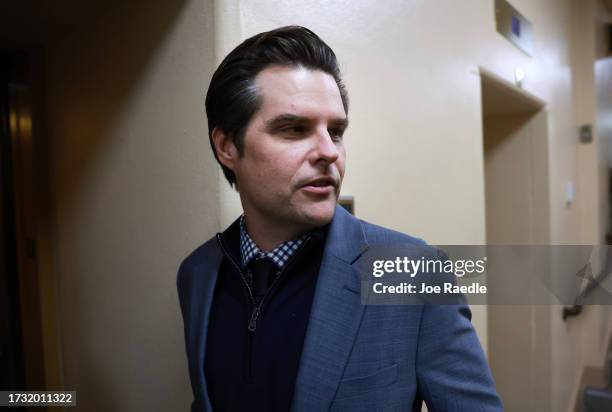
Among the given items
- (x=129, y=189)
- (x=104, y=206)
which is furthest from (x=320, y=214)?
(x=104, y=206)

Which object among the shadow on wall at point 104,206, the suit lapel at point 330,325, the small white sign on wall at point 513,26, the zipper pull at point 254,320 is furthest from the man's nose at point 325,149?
the small white sign on wall at point 513,26

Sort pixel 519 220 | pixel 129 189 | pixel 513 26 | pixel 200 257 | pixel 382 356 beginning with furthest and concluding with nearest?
pixel 519 220, pixel 513 26, pixel 129 189, pixel 200 257, pixel 382 356

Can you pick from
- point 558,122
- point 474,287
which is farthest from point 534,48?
point 474,287

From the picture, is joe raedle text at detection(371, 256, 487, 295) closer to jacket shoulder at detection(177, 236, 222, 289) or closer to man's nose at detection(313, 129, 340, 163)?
man's nose at detection(313, 129, 340, 163)

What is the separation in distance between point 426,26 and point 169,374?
4.35 feet

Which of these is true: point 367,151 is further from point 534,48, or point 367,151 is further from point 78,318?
point 534,48

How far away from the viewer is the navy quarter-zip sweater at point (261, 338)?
764 millimetres

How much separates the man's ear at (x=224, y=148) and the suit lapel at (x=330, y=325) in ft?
0.81

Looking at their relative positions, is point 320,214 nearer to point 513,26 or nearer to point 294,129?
point 294,129

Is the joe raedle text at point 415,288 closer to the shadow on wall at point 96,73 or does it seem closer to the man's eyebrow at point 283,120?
the man's eyebrow at point 283,120

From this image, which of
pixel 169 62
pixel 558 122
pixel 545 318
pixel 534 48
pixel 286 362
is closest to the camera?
pixel 286 362

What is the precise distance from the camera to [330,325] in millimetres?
735

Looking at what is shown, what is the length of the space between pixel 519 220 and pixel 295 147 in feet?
7.56

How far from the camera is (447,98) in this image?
153cm
